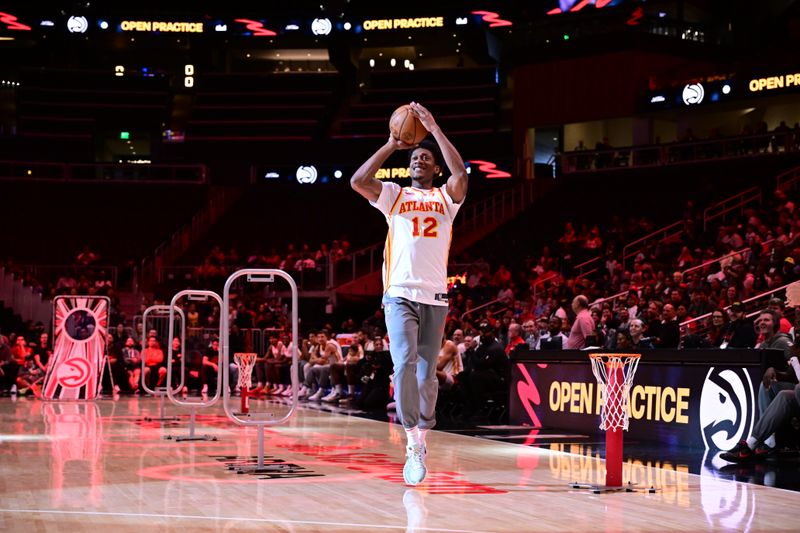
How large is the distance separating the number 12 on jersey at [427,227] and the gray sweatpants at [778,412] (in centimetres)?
412

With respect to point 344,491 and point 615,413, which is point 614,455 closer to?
point 615,413

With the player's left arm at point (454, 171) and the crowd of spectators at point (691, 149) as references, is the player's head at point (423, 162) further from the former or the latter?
the crowd of spectators at point (691, 149)

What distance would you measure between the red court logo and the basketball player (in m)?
13.9

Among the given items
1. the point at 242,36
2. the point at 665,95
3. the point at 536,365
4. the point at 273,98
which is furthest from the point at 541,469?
the point at 242,36

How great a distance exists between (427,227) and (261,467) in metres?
2.55

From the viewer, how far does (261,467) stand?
8406 millimetres

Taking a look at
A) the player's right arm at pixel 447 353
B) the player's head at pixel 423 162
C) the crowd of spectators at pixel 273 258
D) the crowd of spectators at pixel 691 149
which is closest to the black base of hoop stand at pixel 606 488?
the player's head at pixel 423 162

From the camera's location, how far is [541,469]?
8.80 meters

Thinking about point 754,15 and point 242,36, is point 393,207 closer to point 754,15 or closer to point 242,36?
point 754,15

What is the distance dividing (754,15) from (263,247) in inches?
697

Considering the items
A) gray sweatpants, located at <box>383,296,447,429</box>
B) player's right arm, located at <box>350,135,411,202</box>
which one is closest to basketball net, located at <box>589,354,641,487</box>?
gray sweatpants, located at <box>383,296,447,429</box>

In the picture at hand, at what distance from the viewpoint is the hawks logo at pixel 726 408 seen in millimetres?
10453

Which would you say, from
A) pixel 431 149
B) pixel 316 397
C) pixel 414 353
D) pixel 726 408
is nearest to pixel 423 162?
pixel 431 149

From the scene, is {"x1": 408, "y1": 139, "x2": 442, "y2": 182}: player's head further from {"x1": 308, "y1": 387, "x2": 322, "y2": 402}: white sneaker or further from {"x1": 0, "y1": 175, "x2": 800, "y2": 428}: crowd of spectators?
{"x1": 308, "y1": 387, "x2": 322, "y2": 402}: white sneaker
